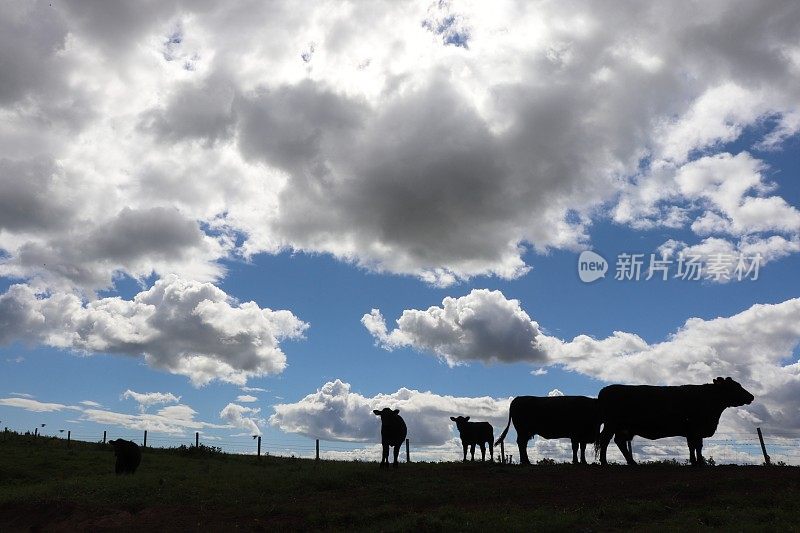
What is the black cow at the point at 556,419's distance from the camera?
27969 millimetres

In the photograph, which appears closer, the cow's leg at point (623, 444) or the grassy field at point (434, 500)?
the grassy field at point (434, 500)

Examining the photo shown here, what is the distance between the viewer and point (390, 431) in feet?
83.2

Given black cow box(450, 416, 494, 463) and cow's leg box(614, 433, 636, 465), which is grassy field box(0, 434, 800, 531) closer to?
cow's leg box(614, 433, 636, 465)

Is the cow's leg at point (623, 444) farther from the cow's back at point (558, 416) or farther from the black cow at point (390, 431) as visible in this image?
the black cow at point (390, 431)

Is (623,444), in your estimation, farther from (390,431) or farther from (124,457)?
(124,457)

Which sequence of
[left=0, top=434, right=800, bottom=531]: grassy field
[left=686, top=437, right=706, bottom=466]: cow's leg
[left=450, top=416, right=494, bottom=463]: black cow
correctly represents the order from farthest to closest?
[left=450, top=416, right=494, bottom=463]: black cow
[left=686, top=437, right=706, bottom=466]: cow's leg
[left=0, top=434, right=800, bottom=531]: grassy field

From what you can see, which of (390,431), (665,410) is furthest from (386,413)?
(665,410)

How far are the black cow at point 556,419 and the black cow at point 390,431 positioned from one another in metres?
6.23

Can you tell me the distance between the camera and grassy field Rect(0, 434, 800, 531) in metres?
14.4

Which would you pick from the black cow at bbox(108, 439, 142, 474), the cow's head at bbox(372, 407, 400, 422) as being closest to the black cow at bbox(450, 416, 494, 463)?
the cow's head at bbox(372, 407, 400, 422)

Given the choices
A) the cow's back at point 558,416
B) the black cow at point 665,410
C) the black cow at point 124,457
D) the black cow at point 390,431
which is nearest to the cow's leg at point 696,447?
the black cow at point 665,410

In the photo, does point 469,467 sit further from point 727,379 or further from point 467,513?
point 727,379

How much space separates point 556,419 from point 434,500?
475 inches

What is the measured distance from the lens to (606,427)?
86.8 feet
